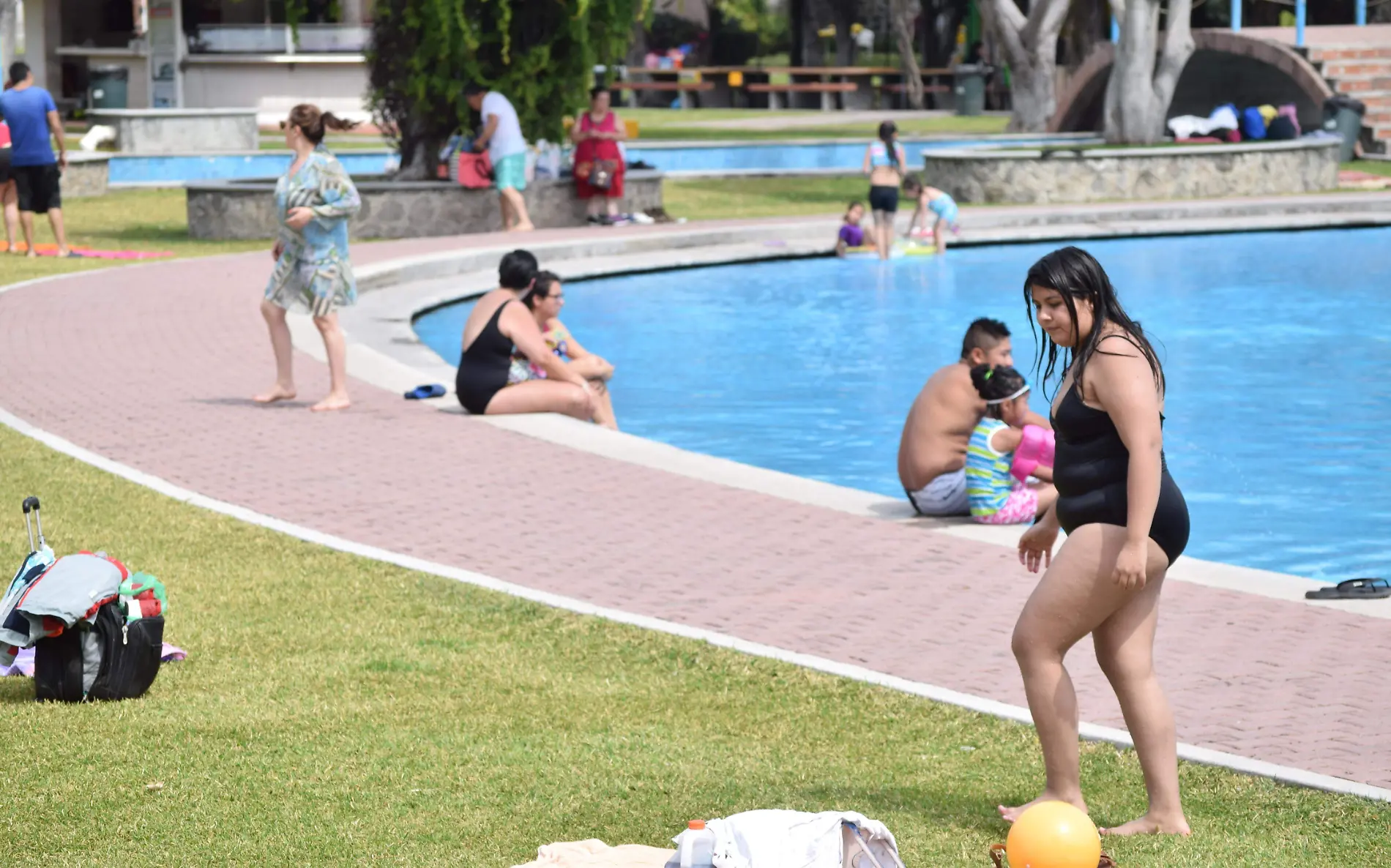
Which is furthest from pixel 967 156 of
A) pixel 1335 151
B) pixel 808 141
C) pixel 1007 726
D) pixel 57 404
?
pixel 1007 726

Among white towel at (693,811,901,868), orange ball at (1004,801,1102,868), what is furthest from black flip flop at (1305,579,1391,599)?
white towel at (693,811,901,868)

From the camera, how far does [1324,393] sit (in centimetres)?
1540

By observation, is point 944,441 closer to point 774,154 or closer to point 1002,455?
point 1002,455

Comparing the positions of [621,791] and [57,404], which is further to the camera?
[57,404]

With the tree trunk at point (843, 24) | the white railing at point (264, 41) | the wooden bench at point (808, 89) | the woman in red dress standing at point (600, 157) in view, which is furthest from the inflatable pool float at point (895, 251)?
the tree trunk at point (843, 24)

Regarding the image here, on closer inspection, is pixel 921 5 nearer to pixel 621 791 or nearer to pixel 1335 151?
pixel 1335 151

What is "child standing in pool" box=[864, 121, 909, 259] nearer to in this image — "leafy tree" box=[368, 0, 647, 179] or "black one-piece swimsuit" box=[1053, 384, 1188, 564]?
"leafy tree" box=[368, 0, 647, 179]

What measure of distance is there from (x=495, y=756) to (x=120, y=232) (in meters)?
20.5

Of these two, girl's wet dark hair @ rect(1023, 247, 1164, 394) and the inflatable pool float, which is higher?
girl's wet dark hair @ rect(1023, 247, 1164, 394)

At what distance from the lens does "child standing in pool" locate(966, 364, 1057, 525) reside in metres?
9.33

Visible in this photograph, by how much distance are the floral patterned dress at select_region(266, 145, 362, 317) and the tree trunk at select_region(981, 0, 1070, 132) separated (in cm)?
3101

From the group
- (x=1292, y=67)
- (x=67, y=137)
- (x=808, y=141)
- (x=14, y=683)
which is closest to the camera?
(x=14, y=683)

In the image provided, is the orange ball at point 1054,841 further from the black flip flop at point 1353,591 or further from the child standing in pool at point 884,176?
the child standing in pool at point 884,176

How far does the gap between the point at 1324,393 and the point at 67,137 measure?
3375 centimetres
